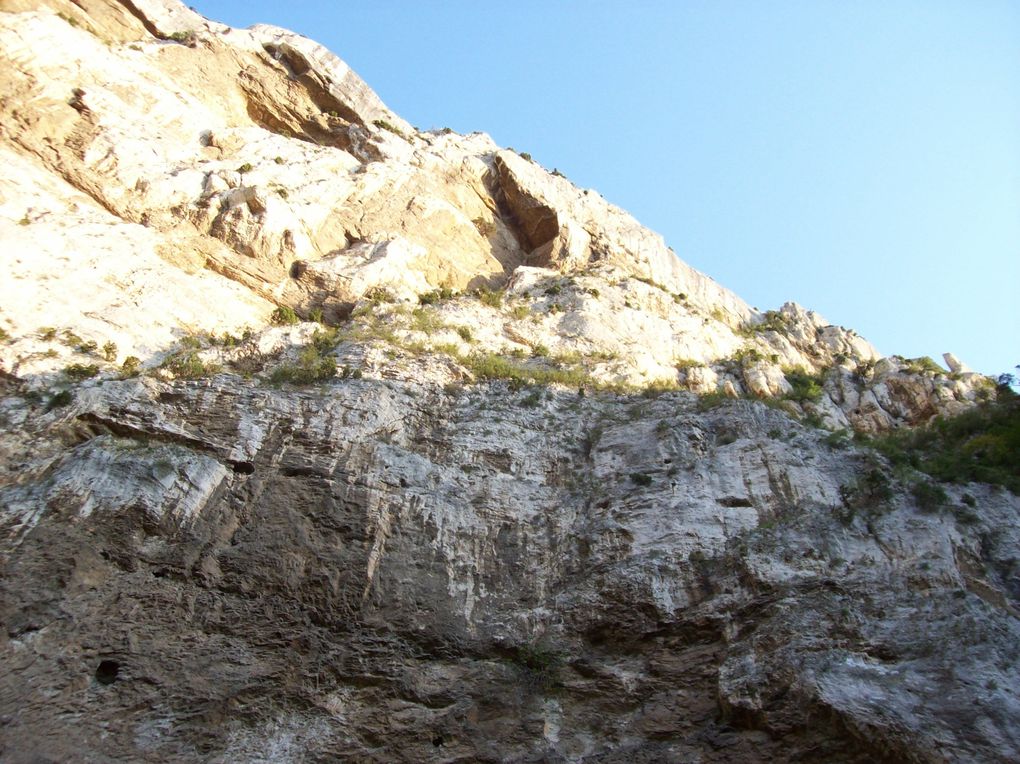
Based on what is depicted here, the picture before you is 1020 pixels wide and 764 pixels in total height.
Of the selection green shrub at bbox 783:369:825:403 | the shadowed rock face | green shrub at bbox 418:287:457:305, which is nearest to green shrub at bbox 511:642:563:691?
the shadowed rock face

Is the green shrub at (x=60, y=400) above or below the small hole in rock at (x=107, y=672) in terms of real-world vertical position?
above

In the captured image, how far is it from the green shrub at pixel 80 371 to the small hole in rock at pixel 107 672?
247 inches

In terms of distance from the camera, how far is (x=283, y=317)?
21.7m

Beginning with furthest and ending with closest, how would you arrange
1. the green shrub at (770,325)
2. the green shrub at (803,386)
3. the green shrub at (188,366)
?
the green shrub at (770,325)
the green shrub at (803,386)
the green shrub at (188,366)

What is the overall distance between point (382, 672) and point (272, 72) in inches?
981

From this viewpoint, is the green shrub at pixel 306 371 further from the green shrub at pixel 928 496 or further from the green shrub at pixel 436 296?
the green shrub at pixel 928 496

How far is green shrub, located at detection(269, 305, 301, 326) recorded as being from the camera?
848 inches

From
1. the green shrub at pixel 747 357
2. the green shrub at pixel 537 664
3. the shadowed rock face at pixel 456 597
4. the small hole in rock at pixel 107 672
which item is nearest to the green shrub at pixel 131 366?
the shadowed rock face at pixel 456 597

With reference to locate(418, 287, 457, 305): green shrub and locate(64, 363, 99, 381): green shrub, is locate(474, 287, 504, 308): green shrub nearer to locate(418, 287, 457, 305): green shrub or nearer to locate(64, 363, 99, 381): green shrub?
locate(418, 287, 457, 305): green shrub

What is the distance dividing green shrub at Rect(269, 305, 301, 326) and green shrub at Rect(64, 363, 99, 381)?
608 cm

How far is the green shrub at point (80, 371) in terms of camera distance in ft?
50.8

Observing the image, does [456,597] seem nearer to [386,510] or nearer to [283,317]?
[386,510]

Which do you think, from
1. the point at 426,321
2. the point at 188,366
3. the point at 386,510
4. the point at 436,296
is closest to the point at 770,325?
the point at 436,296

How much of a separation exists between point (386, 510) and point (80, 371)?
22.3 ft
